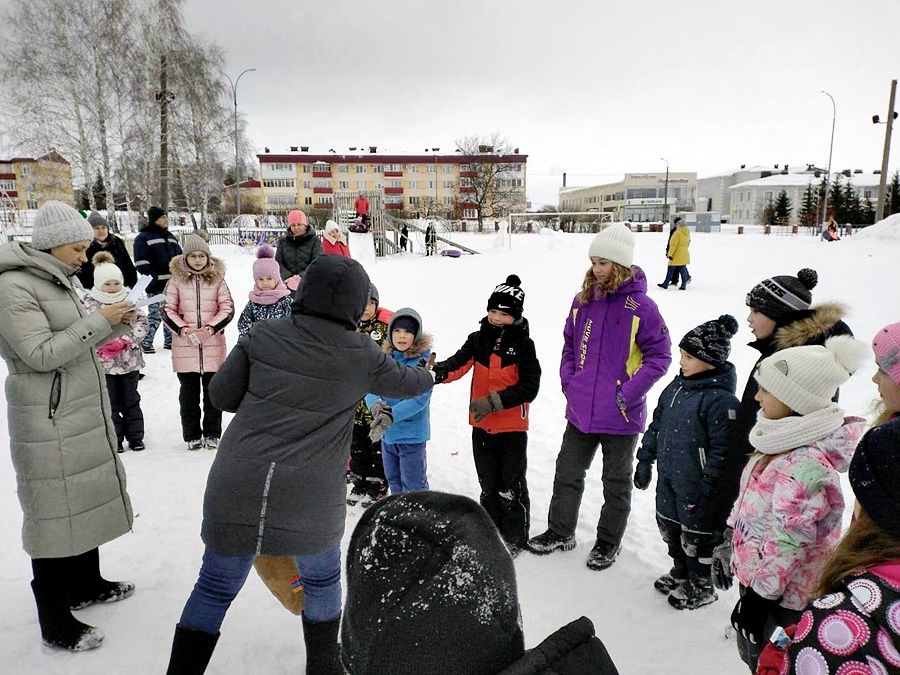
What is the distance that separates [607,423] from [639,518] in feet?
3.42

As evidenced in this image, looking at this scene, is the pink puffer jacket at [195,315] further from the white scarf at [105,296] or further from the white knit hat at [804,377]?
the white knit hat at [804,377]

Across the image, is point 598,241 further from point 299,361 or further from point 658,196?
point 658,196

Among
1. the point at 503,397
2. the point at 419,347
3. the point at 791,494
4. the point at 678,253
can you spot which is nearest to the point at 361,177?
the point at 678,253

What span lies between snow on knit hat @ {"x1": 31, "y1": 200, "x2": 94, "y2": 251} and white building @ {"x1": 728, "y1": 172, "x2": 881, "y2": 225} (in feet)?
264

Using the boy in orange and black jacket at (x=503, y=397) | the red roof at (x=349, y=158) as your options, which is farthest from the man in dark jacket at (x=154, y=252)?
the red roof at (x=349, y=158)

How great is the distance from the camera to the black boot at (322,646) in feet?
7.13

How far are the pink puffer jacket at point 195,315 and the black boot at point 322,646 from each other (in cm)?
326

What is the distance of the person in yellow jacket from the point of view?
40.3 feet

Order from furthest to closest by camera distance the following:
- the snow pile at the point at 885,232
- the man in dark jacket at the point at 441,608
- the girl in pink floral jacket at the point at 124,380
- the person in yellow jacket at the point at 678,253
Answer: the snow pile at the point at 885,232, the person in yellow jacket at the point at 678,253, the girl in pink floral jacket at the point at 124,380, the man in dark jacket at the point at 441,608

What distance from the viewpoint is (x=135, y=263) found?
26.4ft

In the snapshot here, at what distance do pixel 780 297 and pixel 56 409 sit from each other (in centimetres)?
342

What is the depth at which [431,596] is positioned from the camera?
Result: 96 centimetres

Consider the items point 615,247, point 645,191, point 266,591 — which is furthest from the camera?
point 645,191

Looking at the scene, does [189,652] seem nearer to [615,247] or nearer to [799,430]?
[799,430]
